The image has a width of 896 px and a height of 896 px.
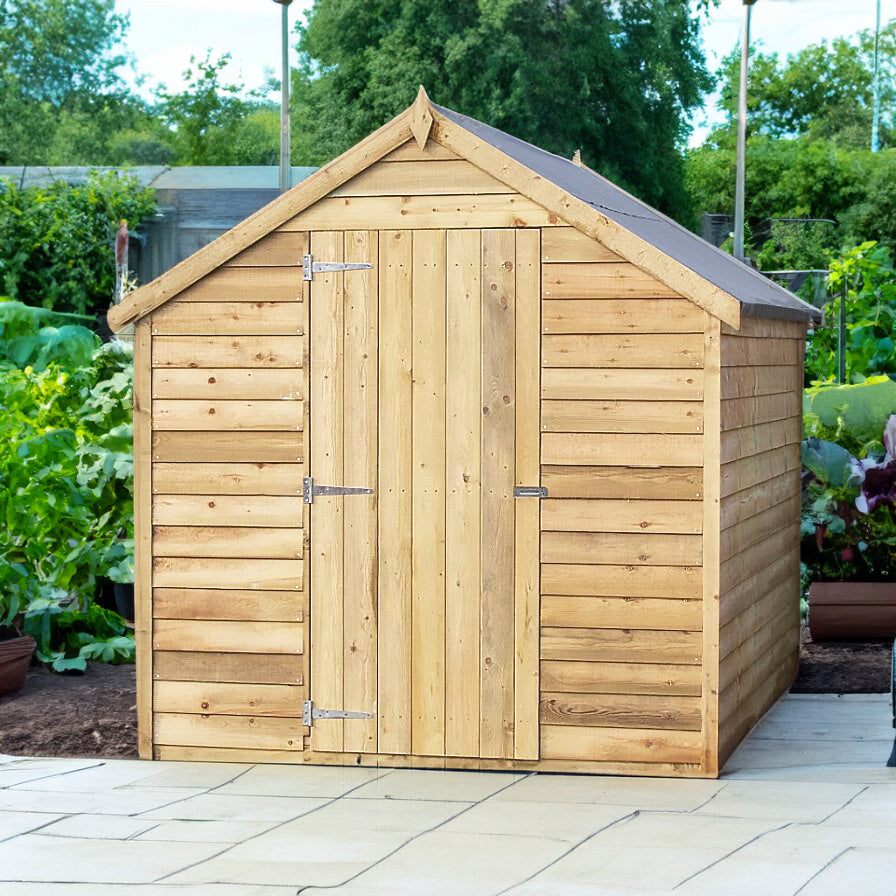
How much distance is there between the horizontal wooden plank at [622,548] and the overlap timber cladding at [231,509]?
1026 mm

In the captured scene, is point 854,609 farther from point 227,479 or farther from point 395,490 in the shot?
point 227,479

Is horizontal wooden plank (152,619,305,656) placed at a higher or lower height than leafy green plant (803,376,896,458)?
lower

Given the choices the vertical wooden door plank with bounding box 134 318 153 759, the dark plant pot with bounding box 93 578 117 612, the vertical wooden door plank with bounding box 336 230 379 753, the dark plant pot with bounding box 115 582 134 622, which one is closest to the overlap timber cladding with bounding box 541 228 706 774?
the vertical wooden door plank with bounding box 336 230 379 753

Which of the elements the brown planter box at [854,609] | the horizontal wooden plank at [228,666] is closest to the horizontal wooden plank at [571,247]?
the horizontal wooden plank at [228,666]

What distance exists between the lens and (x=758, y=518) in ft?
21.6

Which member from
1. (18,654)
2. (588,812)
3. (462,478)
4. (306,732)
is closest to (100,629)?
(18,654)

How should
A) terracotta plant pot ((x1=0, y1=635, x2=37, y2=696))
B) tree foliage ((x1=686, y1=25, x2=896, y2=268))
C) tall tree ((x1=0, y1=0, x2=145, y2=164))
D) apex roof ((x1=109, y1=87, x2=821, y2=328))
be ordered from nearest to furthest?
apex roof ((x1=109, y1=87, x2=821, y2=328)), terracotta plant pot ((x1=0, y1=635, x2=37, y2=696)), tree foliage ((x1=686, y1=25, x2=896, y2=268)), tall tree ((x1=0, y1=0, x2=145, y2=164))

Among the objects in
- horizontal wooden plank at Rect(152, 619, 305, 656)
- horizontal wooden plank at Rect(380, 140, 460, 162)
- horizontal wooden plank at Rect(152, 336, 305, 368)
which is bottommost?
horizontal wooden plank at Rect(152, 619, 305, 656)

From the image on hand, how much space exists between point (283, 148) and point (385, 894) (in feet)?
19.3

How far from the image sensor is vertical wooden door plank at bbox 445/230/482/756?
5738mm

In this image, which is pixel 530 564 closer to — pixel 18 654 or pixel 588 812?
pixel 588 812

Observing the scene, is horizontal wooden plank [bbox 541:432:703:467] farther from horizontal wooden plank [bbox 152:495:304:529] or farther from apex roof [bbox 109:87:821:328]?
horizontal wooden plank [bbox 152:495:304:529]

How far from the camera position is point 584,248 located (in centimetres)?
567

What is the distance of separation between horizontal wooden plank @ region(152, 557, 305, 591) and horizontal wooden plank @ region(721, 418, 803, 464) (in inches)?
69.3
